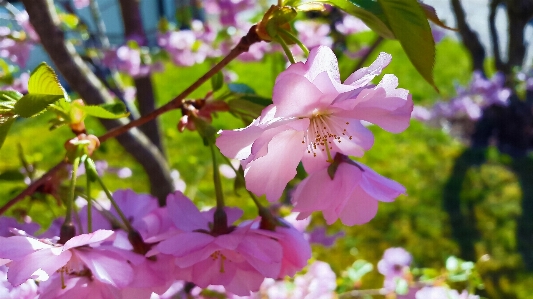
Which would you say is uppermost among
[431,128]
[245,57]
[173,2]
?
[173,2]

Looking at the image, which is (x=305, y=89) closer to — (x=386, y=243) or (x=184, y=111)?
(x=184, y=111)

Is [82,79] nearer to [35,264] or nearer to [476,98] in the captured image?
[35,264]

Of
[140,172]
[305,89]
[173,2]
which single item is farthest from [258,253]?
[173,2]

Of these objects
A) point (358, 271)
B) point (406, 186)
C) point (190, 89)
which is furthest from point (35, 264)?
point (406, 186)

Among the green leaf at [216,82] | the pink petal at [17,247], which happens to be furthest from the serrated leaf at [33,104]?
the green leaf at [216,82]

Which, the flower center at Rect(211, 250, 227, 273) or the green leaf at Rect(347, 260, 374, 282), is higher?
the green leaf at Rect(347, 260, 374, 282)

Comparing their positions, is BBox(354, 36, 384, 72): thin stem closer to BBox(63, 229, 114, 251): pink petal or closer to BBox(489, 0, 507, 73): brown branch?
BBox(63, 229, 114, 251): pink petal

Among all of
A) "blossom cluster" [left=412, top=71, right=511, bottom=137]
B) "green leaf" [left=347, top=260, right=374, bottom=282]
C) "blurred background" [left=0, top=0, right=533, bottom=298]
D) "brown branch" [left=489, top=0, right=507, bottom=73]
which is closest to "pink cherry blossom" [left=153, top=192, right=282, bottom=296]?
"green leaf" [left=347, top=260, right=374, bottom=282]
